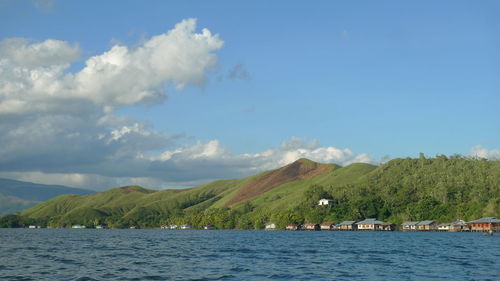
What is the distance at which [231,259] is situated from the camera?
88875mm

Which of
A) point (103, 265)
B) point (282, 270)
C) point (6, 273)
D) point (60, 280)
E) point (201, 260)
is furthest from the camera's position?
point (201, 260)

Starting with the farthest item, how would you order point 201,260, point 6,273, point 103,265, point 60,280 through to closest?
point 201,260 → point 103,265 → point 6,273 → point 60,280

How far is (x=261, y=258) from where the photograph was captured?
91.5 metres

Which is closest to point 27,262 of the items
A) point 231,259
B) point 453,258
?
point 231,259

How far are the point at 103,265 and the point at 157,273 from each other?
13.8 meters

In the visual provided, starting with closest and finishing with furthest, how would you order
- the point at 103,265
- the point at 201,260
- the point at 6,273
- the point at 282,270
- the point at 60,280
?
the point at 60,280
the point at 6,273
the point at 282,270
the point at 103,265
the point at 201,260

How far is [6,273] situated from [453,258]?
245ft

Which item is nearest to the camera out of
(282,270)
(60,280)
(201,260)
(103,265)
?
(60,280)

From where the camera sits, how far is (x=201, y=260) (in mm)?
86812

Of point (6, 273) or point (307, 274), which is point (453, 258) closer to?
point (307, 274)

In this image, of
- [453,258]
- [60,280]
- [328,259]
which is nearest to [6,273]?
[60,280]

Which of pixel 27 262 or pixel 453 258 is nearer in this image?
pixel 27 262

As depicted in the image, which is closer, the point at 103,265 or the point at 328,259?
→ the point at 103,265

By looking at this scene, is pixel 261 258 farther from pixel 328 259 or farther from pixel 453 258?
pixel 453 258
